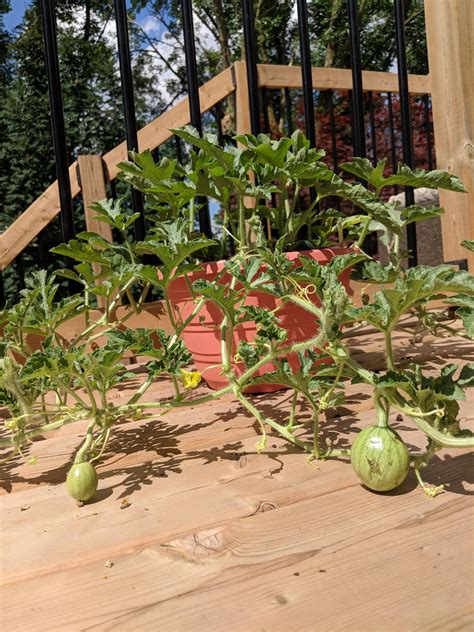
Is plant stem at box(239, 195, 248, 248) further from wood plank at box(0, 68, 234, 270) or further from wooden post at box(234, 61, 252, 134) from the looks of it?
wooden post at box(234, 61, 252, 134)

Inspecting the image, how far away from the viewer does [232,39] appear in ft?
28.6

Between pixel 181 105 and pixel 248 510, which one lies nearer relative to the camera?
pixel 248 510

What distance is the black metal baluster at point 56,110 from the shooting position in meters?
1.64

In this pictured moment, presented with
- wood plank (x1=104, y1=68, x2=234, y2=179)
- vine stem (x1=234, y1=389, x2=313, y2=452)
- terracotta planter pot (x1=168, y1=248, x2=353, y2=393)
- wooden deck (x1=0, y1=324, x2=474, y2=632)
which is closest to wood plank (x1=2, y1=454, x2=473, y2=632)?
wooden deck (x1=0, y1=324, x2=474, y2=632)

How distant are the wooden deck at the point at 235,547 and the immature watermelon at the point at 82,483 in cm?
2

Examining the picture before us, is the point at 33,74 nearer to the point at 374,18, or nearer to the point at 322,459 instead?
the point at 374,18

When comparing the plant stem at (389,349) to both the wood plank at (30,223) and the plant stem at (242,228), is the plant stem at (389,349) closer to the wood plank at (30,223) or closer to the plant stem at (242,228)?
the plant stem at (242,228)

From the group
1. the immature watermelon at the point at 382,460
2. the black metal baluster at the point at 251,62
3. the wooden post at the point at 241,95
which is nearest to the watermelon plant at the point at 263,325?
the immature watermelon at the point at 382,460

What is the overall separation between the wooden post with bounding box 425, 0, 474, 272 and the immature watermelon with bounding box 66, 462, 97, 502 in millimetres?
1663

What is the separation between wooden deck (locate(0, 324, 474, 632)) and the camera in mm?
492

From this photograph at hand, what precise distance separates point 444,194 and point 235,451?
1518 millimetres

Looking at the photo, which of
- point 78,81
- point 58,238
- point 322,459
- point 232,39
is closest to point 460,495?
point 322,459

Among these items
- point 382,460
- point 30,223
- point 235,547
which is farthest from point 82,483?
point 30,223

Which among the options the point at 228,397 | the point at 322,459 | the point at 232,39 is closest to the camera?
the point at 322,459
